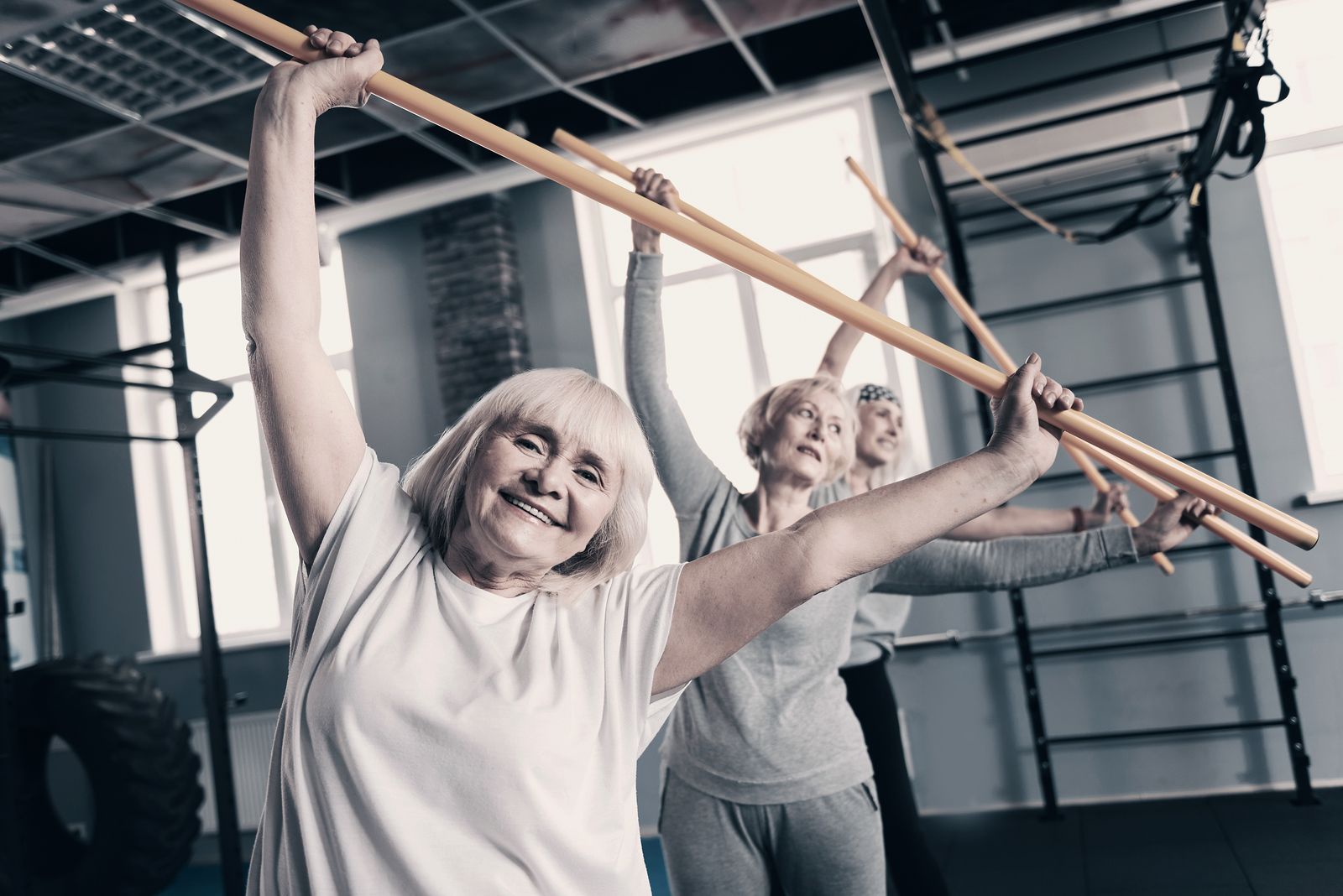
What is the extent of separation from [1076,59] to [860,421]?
7.98ft

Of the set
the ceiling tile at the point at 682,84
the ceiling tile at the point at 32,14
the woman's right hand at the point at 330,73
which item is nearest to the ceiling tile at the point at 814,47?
the ceiling tile at the point at 682,84

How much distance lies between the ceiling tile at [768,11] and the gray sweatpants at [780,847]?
2828 millimetres

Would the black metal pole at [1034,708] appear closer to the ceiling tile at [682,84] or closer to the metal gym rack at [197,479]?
the ceiling tile at [682,84]

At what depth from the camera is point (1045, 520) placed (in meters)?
2.76

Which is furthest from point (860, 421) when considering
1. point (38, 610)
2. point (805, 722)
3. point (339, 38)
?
point (38, 610)

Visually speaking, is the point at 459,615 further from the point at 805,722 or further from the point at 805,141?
the point at 805,141

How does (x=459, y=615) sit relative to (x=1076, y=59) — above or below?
below

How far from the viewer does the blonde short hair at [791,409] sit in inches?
Answer: 75.4

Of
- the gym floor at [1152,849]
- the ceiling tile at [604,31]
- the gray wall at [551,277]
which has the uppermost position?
the ceiling tile at [604,31]

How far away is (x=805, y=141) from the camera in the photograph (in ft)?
15.7

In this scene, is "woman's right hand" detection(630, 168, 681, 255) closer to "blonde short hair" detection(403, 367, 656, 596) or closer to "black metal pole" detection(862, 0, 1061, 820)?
"blonde short hair" detection(403, 367, 656, 596)

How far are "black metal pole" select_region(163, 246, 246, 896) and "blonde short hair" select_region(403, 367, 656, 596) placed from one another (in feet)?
9.65

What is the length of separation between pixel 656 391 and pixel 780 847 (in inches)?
31.0

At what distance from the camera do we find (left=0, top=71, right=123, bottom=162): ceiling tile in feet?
10.7
